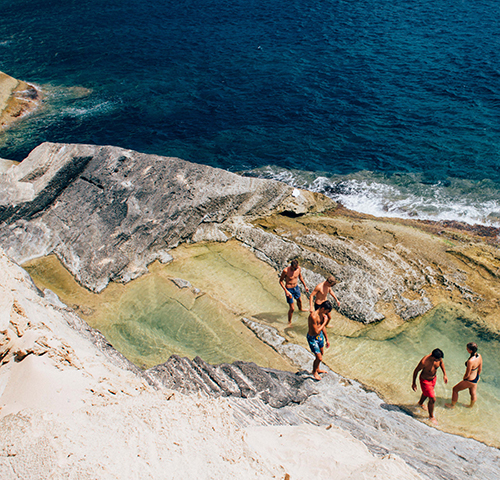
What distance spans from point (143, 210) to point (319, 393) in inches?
356

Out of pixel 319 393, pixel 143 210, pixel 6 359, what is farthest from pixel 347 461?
pixel 143 210

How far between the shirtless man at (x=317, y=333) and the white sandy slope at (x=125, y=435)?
2080 mm

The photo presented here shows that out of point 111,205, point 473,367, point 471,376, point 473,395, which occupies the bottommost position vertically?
point 473,395

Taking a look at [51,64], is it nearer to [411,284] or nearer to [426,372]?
[411,284]

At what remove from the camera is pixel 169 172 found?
15.0m

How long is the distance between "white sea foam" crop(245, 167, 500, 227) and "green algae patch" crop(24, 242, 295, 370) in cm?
813

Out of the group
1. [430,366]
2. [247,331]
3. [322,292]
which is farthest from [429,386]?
[247,331]

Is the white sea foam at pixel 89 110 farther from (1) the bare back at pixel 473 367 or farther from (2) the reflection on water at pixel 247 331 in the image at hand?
(1) the bare back at pixel 473 367

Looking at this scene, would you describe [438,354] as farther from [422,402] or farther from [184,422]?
[184,422]

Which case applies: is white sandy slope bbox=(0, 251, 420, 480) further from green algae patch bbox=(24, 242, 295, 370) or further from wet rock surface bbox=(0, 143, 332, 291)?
wet rock surface bbox=(0, 143, 332, 291)

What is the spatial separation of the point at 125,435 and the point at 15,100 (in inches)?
1271

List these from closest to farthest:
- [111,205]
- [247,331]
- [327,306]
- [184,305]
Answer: [327,306]
[247,331]
[184,305]
[111,205]

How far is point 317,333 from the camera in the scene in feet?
29.5

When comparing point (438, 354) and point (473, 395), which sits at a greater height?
point (438, 354)
